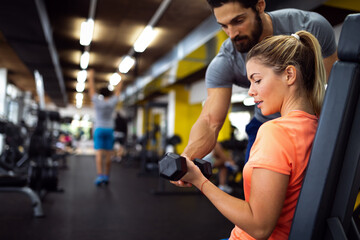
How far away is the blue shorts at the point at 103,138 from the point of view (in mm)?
4121

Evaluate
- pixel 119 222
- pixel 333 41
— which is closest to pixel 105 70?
pixel 119 222

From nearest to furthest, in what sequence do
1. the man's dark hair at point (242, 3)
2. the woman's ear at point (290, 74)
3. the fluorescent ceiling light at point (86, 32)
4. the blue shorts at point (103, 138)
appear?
the woman's ear at point (290, 74)
the man's dark hair at point (242, 3)
the blue shorts at point (103, 138)
the fluorescent ceiling light at point (86, 32)

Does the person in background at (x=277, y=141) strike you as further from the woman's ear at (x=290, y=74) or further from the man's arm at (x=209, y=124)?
the man's arm at (x=209, y=124)

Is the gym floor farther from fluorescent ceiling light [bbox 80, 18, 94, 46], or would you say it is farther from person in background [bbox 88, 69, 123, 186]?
fluorescent ceiling light [bbox 80, 18, 94, 46]

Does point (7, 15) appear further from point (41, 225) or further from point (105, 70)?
point (105, 70)

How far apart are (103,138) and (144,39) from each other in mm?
3311

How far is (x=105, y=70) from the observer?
10383 mm

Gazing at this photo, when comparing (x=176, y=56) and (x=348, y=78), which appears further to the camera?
(x=176, y=56)

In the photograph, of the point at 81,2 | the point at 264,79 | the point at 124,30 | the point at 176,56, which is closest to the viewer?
the point at 264,79

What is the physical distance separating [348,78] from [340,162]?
0.16 m

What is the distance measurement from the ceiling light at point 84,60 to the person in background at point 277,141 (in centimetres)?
818

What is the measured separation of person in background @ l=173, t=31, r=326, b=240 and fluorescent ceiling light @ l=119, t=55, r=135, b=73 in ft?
26.2

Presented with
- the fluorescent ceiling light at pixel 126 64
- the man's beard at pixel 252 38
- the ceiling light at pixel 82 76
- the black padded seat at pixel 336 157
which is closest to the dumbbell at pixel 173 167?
the black padded seat at pixel 336 157

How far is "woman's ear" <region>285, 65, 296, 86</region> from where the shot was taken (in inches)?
28.9
